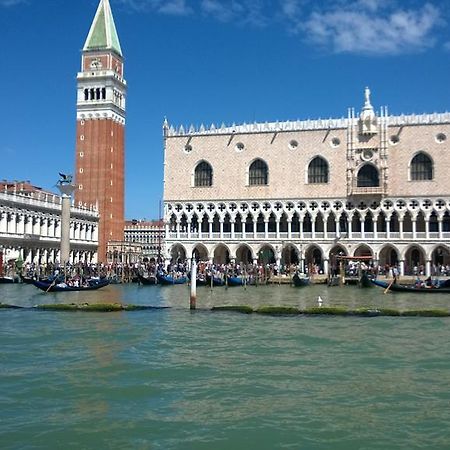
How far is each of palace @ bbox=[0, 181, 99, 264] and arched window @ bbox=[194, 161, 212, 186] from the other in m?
9.60

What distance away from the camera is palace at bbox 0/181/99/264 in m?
34.5

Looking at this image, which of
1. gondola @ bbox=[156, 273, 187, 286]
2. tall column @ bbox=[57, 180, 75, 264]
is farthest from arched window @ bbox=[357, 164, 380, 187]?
tall column @ bbox=[57, 180, 75, 264]

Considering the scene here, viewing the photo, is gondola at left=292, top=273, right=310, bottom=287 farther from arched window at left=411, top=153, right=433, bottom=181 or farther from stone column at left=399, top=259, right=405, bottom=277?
arched window at left=411, top=153, right=433, bottom=181

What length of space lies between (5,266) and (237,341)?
24512 millimetres

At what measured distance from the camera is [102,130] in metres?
43.5

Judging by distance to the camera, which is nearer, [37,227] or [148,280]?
[148,280]

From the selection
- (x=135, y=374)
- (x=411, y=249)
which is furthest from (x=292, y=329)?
(x=411, y=249)

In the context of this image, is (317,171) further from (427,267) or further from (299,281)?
(299,281)

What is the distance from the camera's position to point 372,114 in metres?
31.3

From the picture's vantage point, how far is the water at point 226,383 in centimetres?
627

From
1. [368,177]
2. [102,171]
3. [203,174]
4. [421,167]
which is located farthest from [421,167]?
[102,171]

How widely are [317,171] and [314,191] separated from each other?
99 centimetres

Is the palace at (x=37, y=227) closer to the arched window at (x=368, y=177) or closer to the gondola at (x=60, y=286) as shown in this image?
the gondola at (x=60, y=286)

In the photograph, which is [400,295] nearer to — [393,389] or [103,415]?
[393,389]
